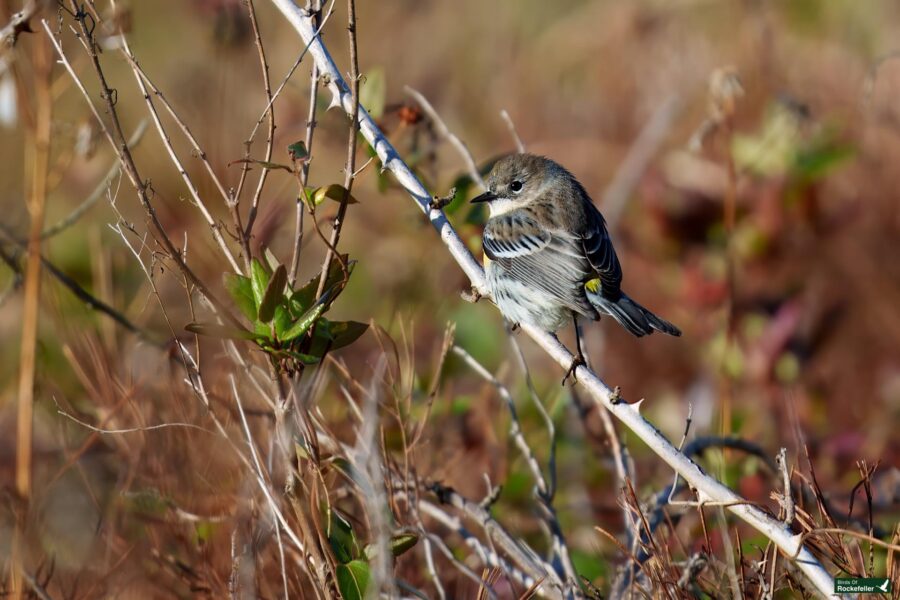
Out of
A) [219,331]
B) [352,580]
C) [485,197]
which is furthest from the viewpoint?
[485,197]

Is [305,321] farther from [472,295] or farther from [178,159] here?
[472,295]

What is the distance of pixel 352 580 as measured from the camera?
105 inches

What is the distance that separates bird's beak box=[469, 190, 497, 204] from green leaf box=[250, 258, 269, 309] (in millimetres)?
1590

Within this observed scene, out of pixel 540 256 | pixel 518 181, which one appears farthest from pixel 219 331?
pixel 518 181

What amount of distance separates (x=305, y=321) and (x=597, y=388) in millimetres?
882

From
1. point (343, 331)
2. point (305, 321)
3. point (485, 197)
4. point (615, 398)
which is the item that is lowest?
point (615, 398)

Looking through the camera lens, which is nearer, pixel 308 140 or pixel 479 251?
pixel 308 140

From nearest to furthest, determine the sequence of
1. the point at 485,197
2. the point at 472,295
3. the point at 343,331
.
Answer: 1. the point at 343,331
2. the point at 472,295
3. the point at 485,197

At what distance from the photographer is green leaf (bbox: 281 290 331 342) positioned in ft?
8.61

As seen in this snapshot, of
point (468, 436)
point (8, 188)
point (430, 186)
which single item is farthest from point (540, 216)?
point (8, 188)

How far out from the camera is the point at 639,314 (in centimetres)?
391

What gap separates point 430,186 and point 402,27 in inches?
212

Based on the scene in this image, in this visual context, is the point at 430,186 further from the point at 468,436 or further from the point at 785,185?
the point at 785,185

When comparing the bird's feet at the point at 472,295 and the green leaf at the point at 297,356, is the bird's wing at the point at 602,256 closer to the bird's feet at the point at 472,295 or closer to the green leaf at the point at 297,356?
the bird's feet at the point at 472,295
